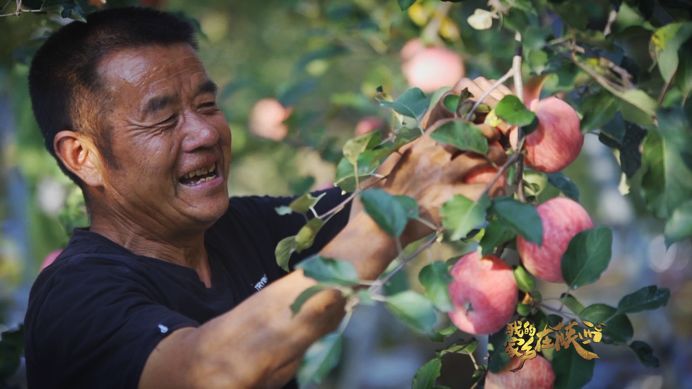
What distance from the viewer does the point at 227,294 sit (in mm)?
1631

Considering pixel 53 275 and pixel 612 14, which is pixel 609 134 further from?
pixel 53 275

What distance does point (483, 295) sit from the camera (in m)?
1.18

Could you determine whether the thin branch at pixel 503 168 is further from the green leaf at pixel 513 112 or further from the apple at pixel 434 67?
the apple at pixel 434 67

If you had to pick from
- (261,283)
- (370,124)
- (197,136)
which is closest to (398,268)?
(197,136)

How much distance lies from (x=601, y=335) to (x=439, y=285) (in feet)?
0.93

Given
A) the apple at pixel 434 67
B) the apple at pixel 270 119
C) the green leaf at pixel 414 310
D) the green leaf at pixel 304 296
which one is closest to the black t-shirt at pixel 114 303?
the green leaf at pixel 304 296

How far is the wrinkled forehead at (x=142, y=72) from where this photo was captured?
155cm

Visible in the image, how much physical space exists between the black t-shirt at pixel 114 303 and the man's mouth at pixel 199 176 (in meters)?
0.14

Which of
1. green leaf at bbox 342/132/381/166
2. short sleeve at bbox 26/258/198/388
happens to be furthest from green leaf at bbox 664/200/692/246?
short sleeve at bbox 26/258/198/388

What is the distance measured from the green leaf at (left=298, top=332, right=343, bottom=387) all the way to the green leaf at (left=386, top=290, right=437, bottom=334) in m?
0.07

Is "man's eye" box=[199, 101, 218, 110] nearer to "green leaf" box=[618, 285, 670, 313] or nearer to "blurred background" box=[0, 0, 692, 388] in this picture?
"blurred background" box=[0, 0, 692, 388]

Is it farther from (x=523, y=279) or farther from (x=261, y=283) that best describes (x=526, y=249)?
(x=261, y=283)

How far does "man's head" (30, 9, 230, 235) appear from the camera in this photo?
1552mm

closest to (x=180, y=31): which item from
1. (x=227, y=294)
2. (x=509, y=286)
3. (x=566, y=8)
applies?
(x=227, y=294)
